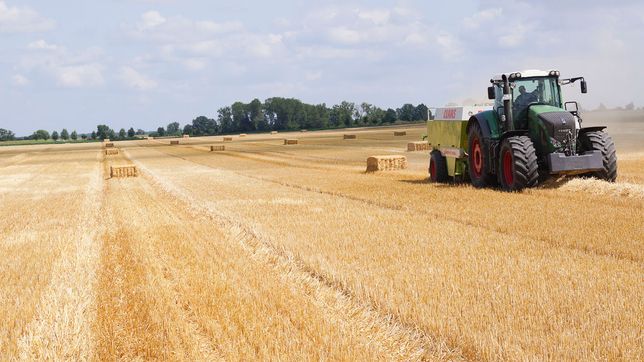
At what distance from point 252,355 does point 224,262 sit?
11.3 ft

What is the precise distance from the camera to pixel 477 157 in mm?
16156

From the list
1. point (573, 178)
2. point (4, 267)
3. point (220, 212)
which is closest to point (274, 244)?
point (4, 267)

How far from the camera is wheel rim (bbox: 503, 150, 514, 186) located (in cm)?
1465

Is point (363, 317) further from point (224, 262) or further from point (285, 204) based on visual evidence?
point (285, 204)

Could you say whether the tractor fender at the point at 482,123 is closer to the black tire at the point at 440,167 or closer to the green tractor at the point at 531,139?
the green tractor at the point at 531,139

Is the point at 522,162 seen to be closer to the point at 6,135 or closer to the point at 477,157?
the point at 477,157

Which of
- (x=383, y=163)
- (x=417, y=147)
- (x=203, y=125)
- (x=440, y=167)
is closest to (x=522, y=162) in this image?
(x=440, y=167)

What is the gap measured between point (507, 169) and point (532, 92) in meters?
1.85

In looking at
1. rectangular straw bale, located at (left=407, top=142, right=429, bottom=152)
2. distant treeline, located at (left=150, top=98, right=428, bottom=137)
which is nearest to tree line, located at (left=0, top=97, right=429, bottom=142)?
distant treeline, located at (left=150, top=98, right=428, bottom=137)

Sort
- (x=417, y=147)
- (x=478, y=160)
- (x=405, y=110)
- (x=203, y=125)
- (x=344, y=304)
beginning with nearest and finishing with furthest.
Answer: (x=344, y=304), (x=478, y=160), (x=417, y=147), (x=405, y=110), (x=203, y=125)

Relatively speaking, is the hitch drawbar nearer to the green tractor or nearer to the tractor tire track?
the green tractor

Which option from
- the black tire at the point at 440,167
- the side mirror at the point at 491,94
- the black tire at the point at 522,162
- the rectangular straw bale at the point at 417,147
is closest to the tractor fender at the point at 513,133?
the black tire at the point at 522,162

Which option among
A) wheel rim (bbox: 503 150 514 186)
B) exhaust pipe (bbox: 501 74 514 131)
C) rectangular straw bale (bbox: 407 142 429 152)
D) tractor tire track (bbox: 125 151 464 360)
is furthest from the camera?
rectangular straw bale (bbox: 407 142 429 152)

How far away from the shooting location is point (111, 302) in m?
6.75
